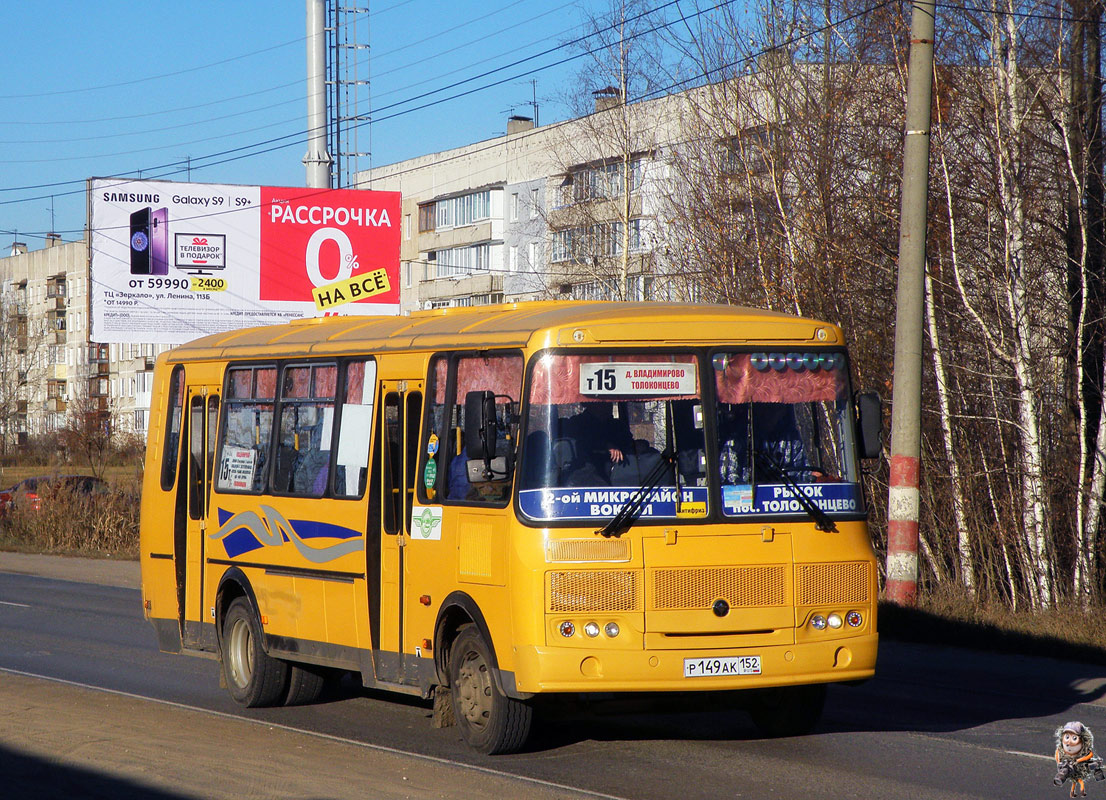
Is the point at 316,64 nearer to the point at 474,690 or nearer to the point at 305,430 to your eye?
the point at 305,430

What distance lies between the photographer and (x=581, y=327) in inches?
341

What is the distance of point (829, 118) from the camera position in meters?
20.2

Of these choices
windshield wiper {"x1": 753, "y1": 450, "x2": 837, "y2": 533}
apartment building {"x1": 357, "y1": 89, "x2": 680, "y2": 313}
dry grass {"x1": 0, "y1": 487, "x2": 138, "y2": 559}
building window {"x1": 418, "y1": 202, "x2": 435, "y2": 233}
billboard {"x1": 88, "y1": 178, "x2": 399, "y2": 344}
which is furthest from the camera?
building window {"x1": 418, "y1": 202, "x2": 435, "y2": 233}

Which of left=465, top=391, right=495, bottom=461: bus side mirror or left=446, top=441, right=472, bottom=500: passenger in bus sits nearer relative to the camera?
left=465, top=391, right=495, bottom=461: bus side mirror

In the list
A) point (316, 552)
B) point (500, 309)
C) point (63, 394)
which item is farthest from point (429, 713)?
point (63, 394)

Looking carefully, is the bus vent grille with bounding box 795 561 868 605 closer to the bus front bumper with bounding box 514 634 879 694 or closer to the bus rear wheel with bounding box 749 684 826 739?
the bus front bumper with bounding box 514 634 879 694

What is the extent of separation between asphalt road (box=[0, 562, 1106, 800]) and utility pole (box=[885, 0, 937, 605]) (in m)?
1.27

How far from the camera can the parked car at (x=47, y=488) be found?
33625 mm

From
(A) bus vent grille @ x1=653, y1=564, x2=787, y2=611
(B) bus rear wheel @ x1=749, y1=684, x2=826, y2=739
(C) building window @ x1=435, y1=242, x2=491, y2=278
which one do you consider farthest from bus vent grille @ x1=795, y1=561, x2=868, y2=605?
(C) building window @ x1=435, y1=242, x2=491, y2=278

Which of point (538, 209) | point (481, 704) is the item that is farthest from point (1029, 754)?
point (538, 209)

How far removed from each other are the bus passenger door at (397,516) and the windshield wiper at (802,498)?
2.26m

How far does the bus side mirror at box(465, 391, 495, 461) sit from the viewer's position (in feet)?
27.7

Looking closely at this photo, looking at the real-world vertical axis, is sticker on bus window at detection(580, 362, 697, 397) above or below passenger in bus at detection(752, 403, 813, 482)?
above

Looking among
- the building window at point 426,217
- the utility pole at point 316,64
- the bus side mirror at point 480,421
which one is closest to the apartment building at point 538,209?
the building window at point 426,217
